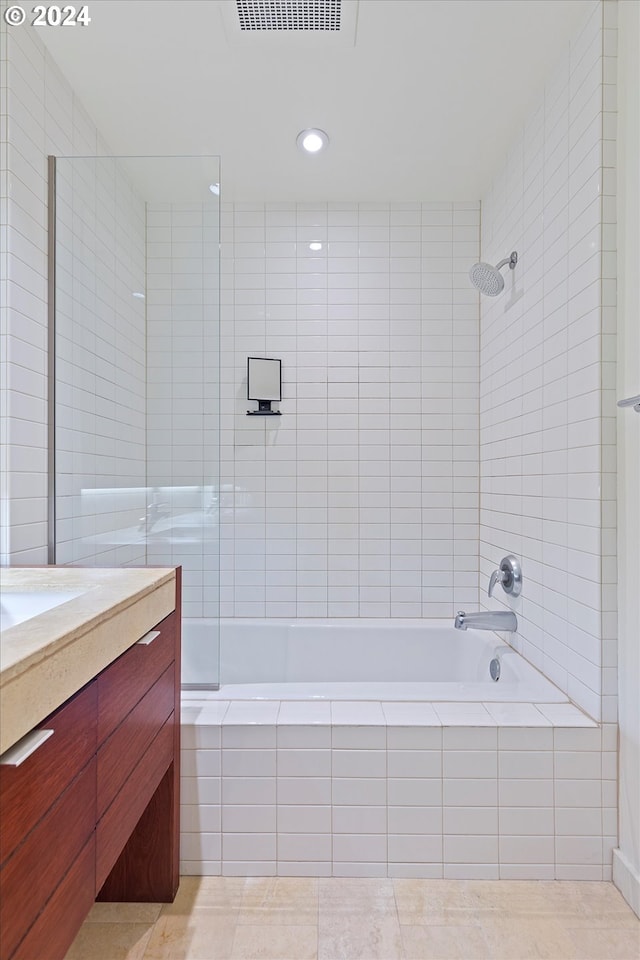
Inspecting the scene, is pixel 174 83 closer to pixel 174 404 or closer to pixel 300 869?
pixel 174 404

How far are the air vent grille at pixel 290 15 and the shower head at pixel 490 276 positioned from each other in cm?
95

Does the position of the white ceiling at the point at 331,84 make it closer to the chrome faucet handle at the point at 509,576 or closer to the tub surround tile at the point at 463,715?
the chrome faucet handle at the point at 509,576

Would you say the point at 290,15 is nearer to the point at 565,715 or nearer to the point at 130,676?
the point at 130,676

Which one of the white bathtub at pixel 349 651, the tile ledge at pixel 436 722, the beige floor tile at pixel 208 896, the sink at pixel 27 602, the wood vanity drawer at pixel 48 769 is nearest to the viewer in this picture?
the wood vanity drawer at pixel 48 769

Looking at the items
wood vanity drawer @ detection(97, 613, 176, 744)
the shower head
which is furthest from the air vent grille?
wood vanity drawer @ detection(97, 613, 176, 744)

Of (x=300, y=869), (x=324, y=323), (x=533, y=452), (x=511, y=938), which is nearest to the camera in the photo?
(x=511, y=938)

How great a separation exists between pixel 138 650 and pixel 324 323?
6.23 ft

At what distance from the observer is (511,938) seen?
1290mm

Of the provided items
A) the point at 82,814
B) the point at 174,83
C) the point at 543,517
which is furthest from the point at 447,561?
the point at 174,83

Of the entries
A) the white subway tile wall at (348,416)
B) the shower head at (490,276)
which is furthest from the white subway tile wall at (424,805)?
the shower head at (490,276)

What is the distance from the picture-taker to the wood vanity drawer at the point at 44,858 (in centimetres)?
66

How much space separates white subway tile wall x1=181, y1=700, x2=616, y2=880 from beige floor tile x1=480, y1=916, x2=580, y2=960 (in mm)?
136

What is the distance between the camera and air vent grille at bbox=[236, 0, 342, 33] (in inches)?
58.6

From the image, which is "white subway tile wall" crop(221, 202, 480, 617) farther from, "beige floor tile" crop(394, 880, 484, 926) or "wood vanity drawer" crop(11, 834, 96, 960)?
"wood vanity drawer" crop(11, 834, 96, 960)
